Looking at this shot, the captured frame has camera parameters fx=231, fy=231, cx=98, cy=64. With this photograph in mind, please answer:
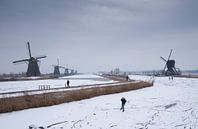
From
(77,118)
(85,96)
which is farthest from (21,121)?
(85,96)

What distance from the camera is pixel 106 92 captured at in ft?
110

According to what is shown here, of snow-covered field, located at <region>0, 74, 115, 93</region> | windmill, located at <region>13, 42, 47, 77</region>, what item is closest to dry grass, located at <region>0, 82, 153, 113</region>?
snow-covered field, located at <region>0, 74, 115, 93</region>

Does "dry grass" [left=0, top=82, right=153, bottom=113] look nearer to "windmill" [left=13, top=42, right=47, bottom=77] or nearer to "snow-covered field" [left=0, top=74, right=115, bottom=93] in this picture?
"snow-covered field" [left=0, top=74, right=115, bottom=93]

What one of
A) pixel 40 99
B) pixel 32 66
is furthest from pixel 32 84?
pixel 32 66

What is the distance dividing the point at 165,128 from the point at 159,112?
5.16 m

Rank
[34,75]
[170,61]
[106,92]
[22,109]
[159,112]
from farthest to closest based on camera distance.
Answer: [170,61] < [34,75] < [106,92] < [22,109] < [159,112]

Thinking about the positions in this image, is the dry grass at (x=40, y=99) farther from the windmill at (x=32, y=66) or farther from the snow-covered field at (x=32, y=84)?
the windmill at (x=32, y=66)

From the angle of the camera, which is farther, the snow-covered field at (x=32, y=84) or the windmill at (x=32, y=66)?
the windmill at (x=32, y=66)

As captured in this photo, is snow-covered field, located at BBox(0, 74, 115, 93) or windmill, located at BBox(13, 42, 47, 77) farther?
windmill, located at BBox(13, 42, 47, 77)

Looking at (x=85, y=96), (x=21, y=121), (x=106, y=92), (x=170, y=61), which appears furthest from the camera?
(x=170, y=61)

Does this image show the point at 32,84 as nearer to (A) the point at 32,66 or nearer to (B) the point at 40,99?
(B) the point at 40,99

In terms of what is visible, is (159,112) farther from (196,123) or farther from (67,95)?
(67,95)

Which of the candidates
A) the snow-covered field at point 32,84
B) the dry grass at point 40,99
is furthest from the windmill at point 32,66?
the dry grass at point 40,99

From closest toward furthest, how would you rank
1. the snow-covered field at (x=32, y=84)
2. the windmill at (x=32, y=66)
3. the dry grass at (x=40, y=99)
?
the dry grass at (x=40, y=99) < the snow-covered field at (x=32, y=84) < the windmill at (x=32, y=66)
